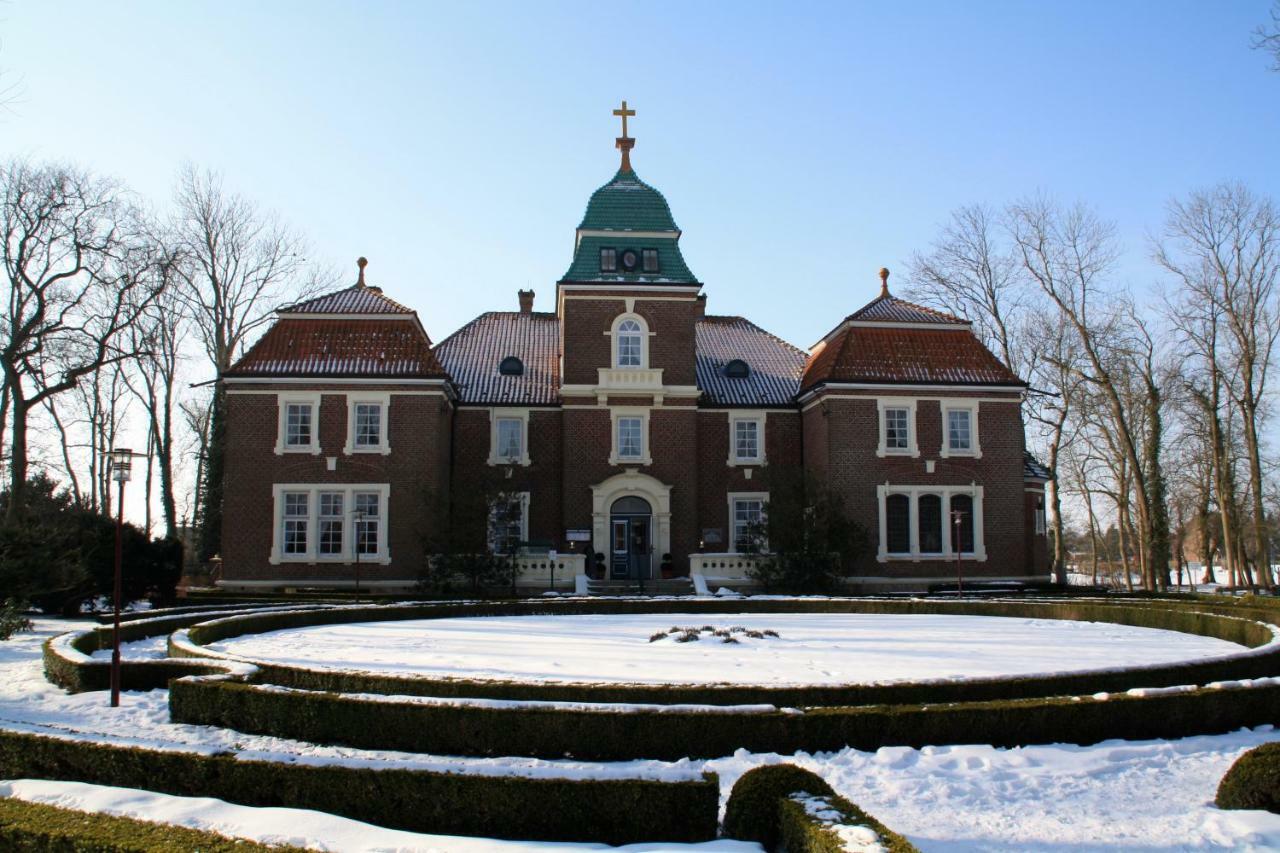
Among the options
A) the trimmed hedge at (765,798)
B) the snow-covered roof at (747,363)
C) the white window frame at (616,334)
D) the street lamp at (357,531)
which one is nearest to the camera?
the trimmed hedge at (765,798)

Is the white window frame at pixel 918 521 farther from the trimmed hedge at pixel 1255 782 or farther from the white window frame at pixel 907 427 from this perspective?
the trimmed hedge at pixel 1255 782

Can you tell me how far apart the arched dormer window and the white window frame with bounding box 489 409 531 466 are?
3.47m

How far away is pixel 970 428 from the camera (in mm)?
32344

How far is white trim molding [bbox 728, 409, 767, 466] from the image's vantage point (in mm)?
33781

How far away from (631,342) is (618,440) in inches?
121

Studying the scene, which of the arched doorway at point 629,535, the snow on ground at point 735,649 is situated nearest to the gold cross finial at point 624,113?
the arched doorway at point 629,535

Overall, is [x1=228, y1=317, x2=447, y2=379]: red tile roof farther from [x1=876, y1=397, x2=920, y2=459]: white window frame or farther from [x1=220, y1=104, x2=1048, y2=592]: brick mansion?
[x1=876, y1=397, x2=920, y2=459]: white window frame

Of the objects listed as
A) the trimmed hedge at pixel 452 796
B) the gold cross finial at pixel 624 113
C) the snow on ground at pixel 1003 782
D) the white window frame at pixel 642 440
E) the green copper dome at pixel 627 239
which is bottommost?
the snow on ground at pixel 1003 782

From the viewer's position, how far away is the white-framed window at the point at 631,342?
32.6 meters

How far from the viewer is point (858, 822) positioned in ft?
19.0

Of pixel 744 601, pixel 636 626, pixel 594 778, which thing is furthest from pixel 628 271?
pixel 594 778

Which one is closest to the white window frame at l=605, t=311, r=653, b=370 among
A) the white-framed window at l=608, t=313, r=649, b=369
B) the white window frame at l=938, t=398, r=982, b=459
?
the white-framed window at l=608, t=313, r=649, b=369

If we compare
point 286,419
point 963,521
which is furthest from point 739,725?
point 286,419

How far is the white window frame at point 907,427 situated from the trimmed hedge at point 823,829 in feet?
86.1
